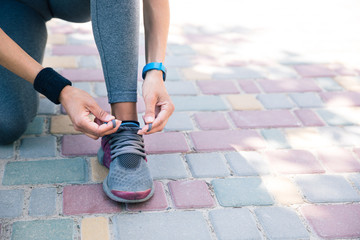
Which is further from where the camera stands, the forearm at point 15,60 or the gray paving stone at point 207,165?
the gray paving stone at point 207,165

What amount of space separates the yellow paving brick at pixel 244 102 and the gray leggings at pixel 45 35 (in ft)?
2.35

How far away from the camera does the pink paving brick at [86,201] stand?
4.09 ft

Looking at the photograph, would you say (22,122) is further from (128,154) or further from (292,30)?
(292,30)

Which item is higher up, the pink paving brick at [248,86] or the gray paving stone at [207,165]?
the gray paving stone at [207,165]

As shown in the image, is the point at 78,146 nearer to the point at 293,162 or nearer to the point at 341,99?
the point at 293,162

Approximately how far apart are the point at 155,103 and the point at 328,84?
4.08 ft

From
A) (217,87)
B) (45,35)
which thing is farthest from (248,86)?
(45,35)

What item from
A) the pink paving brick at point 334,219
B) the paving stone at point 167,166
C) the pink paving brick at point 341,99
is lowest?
the paving stone at point 167,166

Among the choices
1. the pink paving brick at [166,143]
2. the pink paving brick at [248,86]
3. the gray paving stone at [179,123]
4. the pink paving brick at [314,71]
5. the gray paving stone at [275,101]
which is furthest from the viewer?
the pink paving brick at [314,71]

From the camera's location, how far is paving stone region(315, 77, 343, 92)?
215 centimetres

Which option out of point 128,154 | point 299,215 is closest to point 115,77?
point 128,154

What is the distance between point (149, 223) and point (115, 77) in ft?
1.56

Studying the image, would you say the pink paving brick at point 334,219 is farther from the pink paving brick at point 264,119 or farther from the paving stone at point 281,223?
the pink paving brick at point 264,119

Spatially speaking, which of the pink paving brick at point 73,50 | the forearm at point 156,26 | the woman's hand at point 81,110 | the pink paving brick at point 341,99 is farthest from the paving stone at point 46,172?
the pink paving brick at point 341,99
